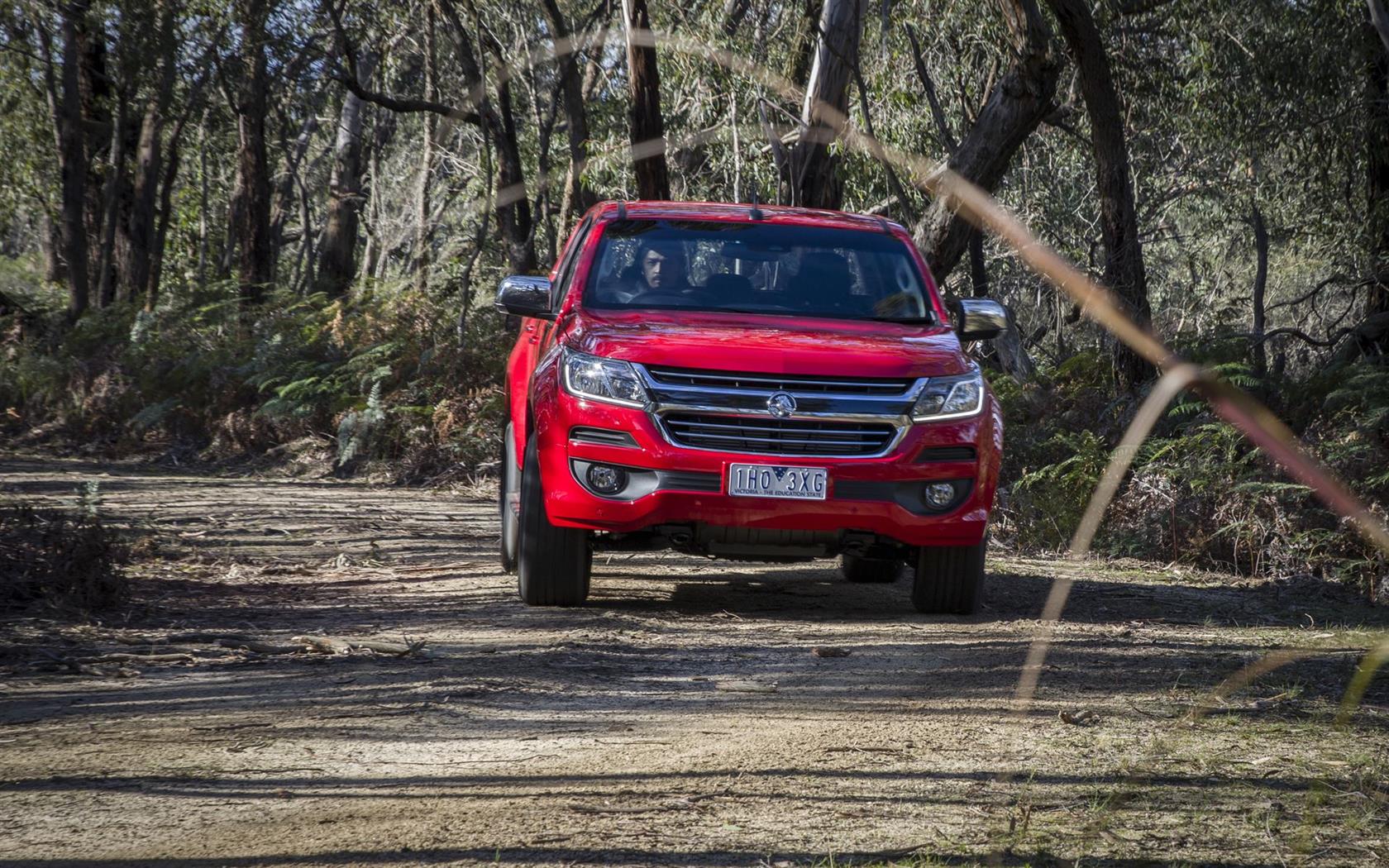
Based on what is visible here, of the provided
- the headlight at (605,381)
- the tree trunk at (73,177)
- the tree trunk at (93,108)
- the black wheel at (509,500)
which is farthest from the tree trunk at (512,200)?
the headlight at (605,381)

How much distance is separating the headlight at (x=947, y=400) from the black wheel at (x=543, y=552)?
1615mm

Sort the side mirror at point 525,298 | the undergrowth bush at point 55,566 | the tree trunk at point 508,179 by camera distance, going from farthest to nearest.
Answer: the tree trunk at point 508,179 → the side mirror at point 525,298 → the undergrowth bush at point 55,566

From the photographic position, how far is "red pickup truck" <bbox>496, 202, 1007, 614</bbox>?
6.41m

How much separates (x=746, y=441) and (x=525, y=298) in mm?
1468

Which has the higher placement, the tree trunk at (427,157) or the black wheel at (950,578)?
the tree trunk at (427,157)

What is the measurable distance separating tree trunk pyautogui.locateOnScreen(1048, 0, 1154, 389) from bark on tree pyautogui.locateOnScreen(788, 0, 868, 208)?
78.8 inches

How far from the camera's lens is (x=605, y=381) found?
21.4ft

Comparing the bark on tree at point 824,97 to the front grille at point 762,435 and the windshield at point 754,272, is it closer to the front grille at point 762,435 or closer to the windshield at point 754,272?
the windshield at point 754,272

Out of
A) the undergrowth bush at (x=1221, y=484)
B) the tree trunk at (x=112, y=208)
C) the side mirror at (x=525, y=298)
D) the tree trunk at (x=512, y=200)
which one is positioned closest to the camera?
the side mirror at (x=525, y=298)

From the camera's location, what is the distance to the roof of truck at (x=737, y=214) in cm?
772

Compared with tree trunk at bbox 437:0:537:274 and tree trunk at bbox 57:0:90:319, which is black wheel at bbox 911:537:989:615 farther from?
tree trunk at bbox 57:0:90:319

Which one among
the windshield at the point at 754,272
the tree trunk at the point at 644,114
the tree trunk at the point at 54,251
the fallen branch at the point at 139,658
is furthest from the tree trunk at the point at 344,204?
the fallen branch at the point at 139,658

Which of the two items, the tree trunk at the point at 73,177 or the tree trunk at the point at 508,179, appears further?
the tree trunk at the point at 73,177

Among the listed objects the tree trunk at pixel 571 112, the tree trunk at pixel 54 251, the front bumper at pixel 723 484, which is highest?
the tree trunk at pixel 571 112
